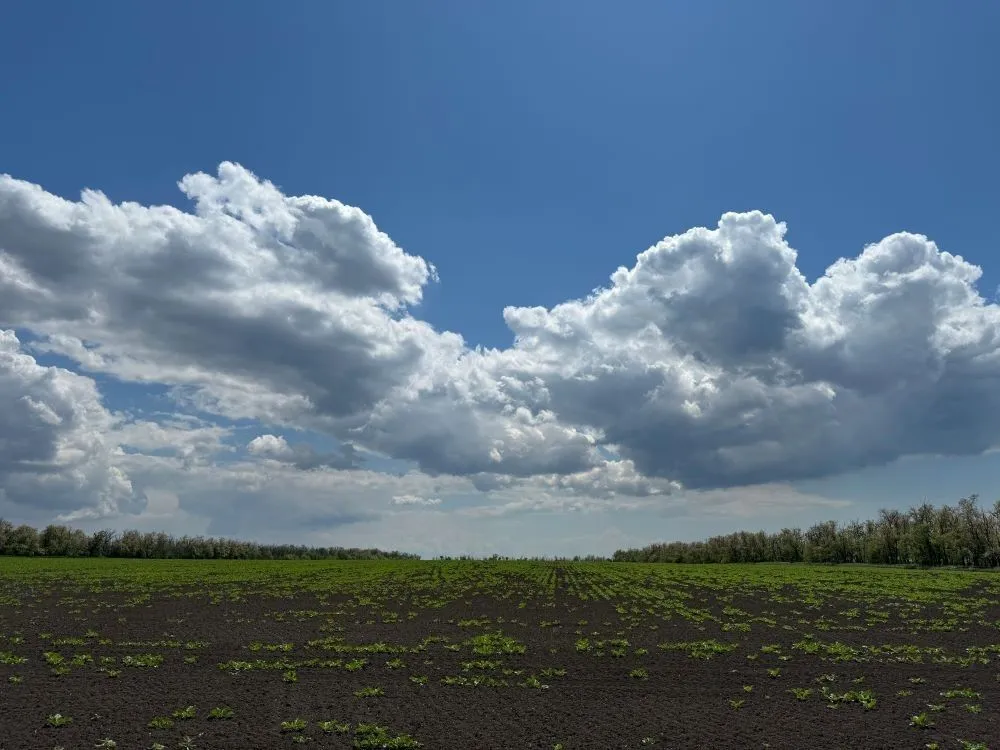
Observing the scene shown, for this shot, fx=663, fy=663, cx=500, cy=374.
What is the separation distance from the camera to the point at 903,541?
5079 inches

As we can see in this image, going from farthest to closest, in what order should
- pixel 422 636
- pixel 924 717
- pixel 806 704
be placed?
pixel 422 636, pixel 806 704, pixel 924 717

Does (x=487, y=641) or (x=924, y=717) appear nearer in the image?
(x=924, y=717)

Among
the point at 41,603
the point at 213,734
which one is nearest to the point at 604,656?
the point at 213,734

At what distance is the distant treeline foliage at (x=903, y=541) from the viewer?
114688mm

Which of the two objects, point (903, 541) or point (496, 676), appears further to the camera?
point (903, 541)

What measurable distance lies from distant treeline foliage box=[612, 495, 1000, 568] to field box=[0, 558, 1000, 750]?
83290 millimetres

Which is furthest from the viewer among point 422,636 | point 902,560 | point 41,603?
point 902,560

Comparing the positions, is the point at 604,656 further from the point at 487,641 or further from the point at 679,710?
the point at 679,710

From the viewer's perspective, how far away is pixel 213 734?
1755 centimetres

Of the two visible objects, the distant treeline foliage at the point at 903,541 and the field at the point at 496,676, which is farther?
the distant treeline foliage at the point at 903,541

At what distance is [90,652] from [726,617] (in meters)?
34.1

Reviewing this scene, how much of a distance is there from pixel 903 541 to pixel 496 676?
434ft

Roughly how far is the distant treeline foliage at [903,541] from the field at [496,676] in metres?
83.3

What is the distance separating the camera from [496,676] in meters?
24.5
